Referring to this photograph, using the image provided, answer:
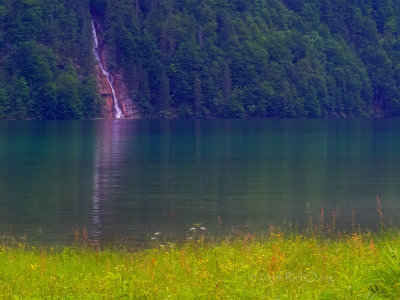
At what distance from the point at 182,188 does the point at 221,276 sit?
3259 cm

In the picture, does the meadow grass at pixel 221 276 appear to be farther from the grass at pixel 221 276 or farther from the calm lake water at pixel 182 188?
the calm lake water at pixel 182 188

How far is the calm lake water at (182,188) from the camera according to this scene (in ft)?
113

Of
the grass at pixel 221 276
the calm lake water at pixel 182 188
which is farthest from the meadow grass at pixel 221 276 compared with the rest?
the calm lake water at pixel 182 188

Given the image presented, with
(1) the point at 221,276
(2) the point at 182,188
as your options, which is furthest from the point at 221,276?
(2) the point at 182,188

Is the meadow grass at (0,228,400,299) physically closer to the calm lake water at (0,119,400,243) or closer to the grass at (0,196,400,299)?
the grass at (0,196,400,299)

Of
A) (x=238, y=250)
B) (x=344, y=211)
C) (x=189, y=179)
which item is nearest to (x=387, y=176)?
(x=189, y=179)

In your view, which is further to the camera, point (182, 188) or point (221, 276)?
point (182, 188)

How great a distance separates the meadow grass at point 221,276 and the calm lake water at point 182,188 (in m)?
10.6

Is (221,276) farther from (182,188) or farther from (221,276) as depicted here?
(182,188)

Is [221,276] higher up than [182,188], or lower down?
higher up

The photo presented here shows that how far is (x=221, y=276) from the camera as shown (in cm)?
1661

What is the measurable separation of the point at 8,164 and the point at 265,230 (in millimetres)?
38596

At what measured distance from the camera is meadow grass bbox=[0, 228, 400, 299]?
14219mm

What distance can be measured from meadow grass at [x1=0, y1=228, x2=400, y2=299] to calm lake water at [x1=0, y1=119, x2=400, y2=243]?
10580 mm
